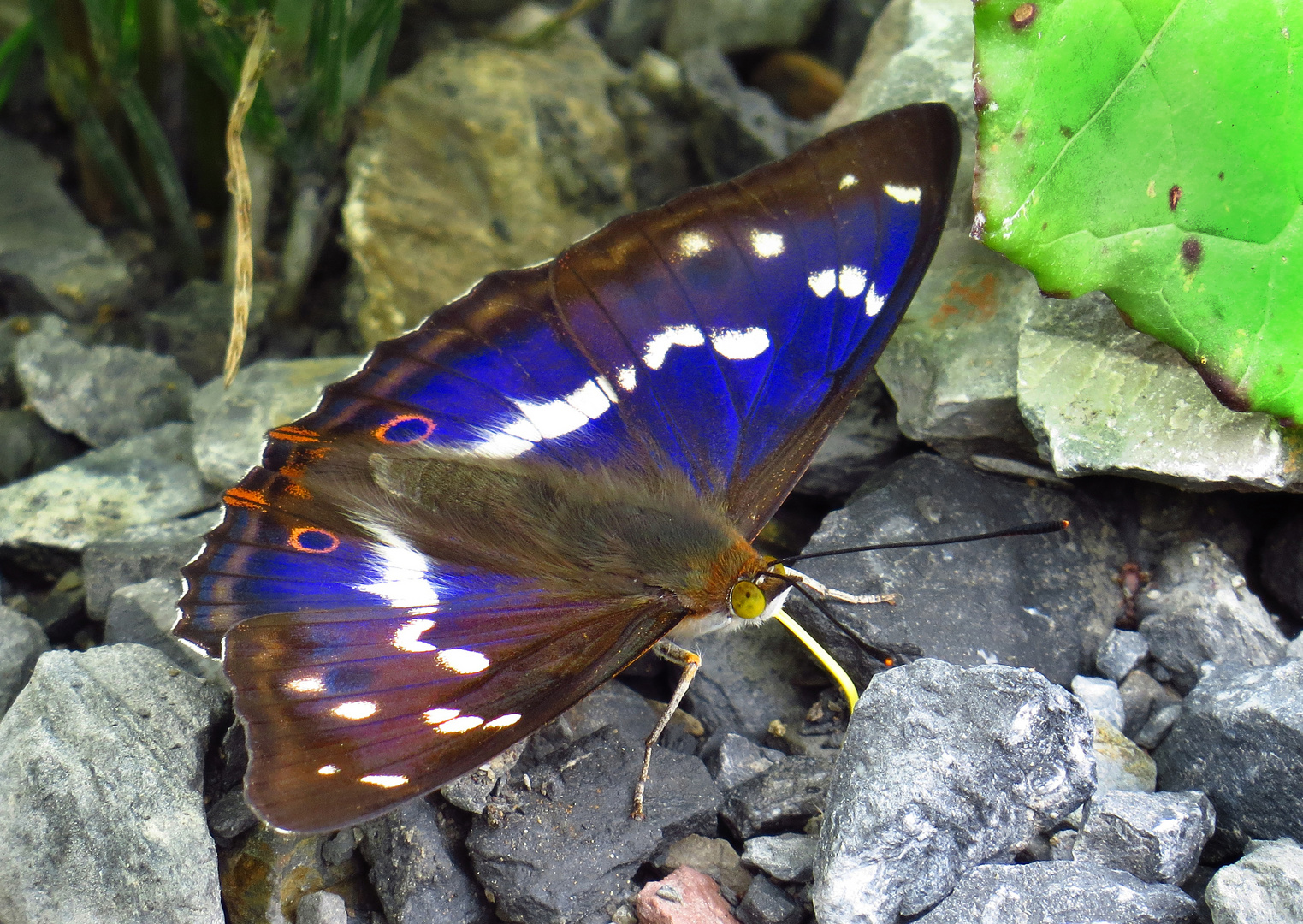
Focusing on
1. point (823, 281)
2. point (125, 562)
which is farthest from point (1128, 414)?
point (125, 562)

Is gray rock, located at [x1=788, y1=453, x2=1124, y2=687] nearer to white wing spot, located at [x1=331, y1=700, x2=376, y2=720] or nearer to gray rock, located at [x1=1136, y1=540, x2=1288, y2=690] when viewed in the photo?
gray rock, located at [x1=1136, y1=540, x2=1288, y2=690]

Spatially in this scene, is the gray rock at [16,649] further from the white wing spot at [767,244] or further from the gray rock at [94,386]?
the white wing spot at [767,244]

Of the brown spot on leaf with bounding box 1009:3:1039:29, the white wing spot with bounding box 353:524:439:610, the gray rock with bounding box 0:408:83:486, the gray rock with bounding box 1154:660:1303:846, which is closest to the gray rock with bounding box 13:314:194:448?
the gray rock with bounding box 0:408:83:486

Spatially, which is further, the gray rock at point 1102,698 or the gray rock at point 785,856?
the gray rock at point 1102,698

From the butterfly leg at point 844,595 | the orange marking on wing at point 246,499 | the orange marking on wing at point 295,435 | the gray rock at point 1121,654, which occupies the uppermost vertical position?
the orange marking on wing at point 295,435

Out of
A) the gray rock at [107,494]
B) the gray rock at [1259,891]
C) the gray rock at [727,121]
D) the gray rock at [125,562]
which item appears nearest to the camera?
the gray rock at [1259,891]

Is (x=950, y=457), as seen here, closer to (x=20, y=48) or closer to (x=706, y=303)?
(x=706, y=303)

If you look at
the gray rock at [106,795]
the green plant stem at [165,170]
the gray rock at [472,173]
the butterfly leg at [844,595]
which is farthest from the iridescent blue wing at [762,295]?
the green plant stem at [165,170]
